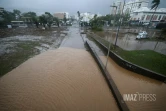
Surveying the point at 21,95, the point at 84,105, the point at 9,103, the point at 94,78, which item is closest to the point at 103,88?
the point at 94,78

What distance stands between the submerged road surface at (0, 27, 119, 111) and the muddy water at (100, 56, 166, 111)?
1.02 m

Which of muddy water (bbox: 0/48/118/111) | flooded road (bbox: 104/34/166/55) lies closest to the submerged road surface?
muddy water (bbox: 0/48/118/111)

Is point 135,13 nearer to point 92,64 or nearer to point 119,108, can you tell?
point 92,64

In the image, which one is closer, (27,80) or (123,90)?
(123,90)

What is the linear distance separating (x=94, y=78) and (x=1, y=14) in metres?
54.3

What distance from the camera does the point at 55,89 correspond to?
557 centimetres

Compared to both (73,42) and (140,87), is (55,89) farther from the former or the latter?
(73,42)

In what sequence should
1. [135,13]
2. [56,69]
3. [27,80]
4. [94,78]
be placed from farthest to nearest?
[135,13]
[56,69]
[94,78]
[27,80]

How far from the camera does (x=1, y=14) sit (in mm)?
40312

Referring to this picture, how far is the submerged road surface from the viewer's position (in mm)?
4570

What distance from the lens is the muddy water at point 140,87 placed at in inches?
180

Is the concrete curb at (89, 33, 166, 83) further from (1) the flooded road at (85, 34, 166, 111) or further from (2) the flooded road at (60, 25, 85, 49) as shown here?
(2) the flooded road at (60, 25, 85, 49)

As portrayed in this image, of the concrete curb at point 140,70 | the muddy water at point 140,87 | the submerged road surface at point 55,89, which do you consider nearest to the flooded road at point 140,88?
the muddy water at point 140,87

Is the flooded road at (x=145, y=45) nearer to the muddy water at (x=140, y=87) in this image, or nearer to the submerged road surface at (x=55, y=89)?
the muddy water at (x=140, y=87)
